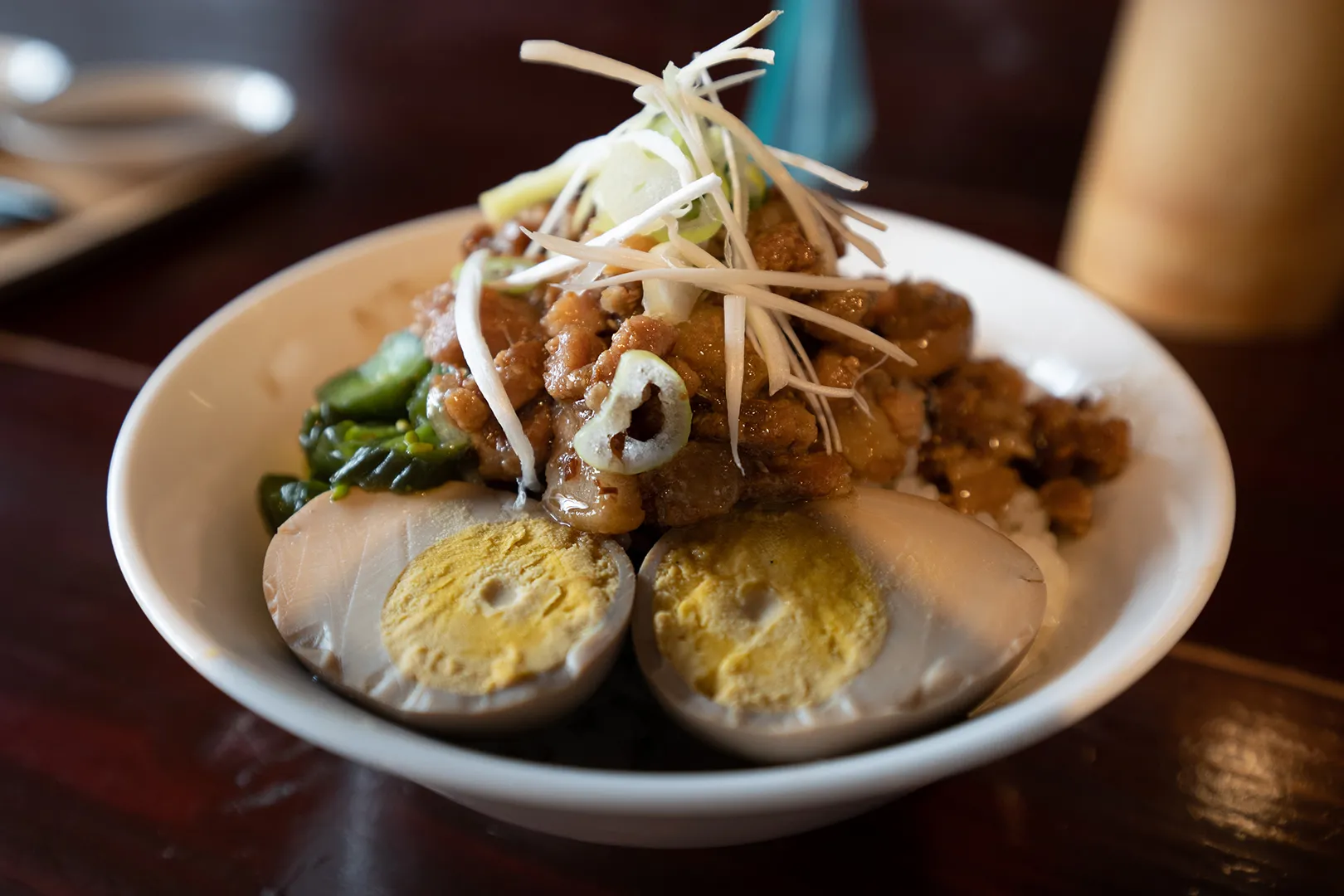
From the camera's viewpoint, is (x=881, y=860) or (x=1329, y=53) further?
(x=1329, y=53)

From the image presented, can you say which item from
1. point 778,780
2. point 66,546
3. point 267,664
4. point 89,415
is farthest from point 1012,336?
point 89,415

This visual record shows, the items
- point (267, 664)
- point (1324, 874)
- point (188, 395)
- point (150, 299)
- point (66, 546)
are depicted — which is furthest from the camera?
point (150, 299)

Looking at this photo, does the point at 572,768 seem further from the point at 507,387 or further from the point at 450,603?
the point at 507,387

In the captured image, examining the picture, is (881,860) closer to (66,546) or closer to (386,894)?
(386,894)

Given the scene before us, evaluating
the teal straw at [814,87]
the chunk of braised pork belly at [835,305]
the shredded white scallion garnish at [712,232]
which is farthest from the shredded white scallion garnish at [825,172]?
the teal straw at [814,87]

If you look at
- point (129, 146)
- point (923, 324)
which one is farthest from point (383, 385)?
point (129, 146)

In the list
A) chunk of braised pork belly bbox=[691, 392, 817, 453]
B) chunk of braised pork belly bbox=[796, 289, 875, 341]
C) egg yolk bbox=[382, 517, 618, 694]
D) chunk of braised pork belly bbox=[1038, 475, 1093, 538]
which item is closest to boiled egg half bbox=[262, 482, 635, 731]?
egg yolk bbox=[382, 517, 618, 694]

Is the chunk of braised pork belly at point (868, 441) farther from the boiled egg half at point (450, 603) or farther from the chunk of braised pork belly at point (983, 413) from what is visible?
the boiled egg half at point (450, 603)
